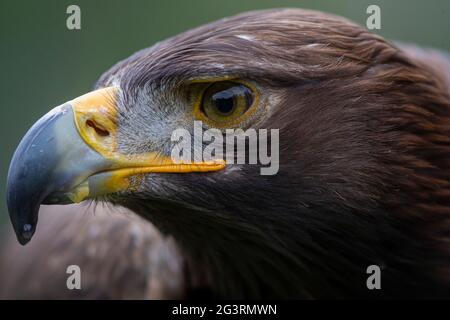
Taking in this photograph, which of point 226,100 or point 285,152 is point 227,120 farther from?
point 285,152

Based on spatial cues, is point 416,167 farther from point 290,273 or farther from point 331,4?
point 331,4

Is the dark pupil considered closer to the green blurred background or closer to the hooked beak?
the hooked beak

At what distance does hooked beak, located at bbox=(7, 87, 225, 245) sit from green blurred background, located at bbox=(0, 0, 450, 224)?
4102mm

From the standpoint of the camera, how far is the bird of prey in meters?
2.51

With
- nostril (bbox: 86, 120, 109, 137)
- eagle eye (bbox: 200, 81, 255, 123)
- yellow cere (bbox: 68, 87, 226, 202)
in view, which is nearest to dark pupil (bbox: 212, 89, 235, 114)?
eagle eye (bbox: 200, 81, 255, 123)

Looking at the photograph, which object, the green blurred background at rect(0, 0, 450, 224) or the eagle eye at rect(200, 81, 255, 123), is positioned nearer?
the eagle eye at rect(200, 81, 255, 123)

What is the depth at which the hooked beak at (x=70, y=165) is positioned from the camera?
246 cm

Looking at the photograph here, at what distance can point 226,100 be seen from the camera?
2.56 meters

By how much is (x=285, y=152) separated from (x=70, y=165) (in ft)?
2.30

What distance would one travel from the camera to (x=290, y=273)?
9.23 ft

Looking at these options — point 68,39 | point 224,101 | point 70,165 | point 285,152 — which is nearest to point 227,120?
point 224,101

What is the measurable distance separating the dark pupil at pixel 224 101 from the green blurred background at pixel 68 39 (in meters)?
4.09

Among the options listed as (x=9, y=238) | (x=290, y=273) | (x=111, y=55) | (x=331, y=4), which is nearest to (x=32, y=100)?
(x=111, y=55)
